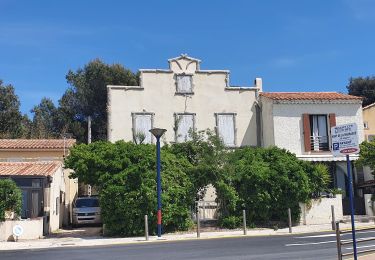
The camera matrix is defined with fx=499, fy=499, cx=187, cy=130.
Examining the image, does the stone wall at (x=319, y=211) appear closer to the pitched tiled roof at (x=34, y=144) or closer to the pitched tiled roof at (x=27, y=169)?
the pitched tiled roof at (x=27, y=169)

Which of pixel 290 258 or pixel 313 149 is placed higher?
pixel 313 149

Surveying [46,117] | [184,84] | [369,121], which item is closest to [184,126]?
[184,84]

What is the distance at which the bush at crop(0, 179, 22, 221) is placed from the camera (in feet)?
72.8

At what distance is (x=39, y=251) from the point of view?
1750 centimetres

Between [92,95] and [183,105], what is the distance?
Answer: 71.3ft

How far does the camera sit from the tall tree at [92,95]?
51938 mm

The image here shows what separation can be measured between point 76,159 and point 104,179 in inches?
67.5

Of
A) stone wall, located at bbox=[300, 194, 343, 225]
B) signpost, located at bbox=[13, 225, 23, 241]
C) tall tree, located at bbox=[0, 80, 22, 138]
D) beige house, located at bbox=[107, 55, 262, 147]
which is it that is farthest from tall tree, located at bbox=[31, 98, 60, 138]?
stone wall, located at bbox=[300, 194, 343, 225]

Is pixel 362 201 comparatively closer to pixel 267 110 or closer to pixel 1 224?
pixel 267 110

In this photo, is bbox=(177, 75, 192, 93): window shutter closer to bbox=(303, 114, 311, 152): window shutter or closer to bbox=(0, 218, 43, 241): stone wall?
bbox=(303, 114, 311, 152): window shutter

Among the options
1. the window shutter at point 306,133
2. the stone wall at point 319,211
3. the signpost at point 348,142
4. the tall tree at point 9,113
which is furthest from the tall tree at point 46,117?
the signpost at point 348,142

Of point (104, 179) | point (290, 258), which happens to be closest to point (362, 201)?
point (104, 179)

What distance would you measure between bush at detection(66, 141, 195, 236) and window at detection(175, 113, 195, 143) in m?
8.61

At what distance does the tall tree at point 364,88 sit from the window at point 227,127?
27.4m
